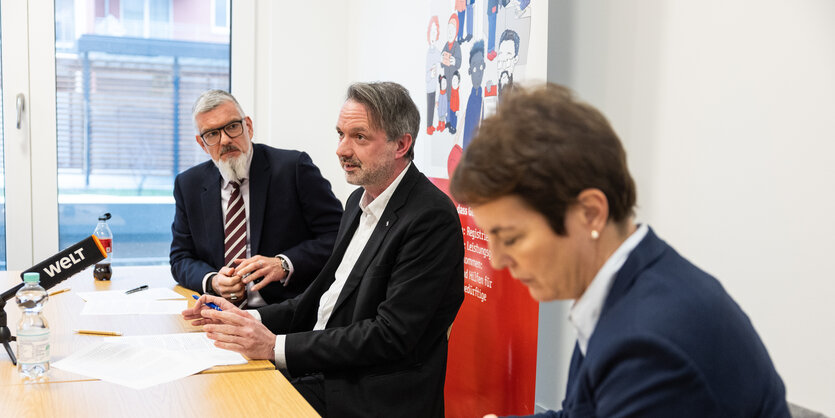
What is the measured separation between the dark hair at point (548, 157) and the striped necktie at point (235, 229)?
6.93 ft

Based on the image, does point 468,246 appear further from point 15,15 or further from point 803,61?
point 15,15

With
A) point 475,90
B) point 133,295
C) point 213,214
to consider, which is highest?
point 475,90

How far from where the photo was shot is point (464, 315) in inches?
115

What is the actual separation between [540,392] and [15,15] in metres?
3.64

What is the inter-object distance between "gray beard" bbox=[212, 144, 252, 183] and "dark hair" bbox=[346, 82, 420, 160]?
2.77 ft

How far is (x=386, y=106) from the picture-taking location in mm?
2305

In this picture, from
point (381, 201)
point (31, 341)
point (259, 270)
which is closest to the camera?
point (31, 341)

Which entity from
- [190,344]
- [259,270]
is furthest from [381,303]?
[259,270]

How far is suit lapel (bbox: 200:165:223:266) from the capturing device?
9.74 ft

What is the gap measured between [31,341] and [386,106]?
4.02 ft

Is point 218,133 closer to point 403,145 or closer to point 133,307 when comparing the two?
point 133,307

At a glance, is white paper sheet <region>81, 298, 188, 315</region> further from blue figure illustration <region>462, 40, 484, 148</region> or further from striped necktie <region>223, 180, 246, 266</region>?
blue figure illustration <region>462, 40, 484, 148</region>

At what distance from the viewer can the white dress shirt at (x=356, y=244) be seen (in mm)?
2291

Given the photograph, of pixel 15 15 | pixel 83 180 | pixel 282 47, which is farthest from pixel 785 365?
pixel 15 15
